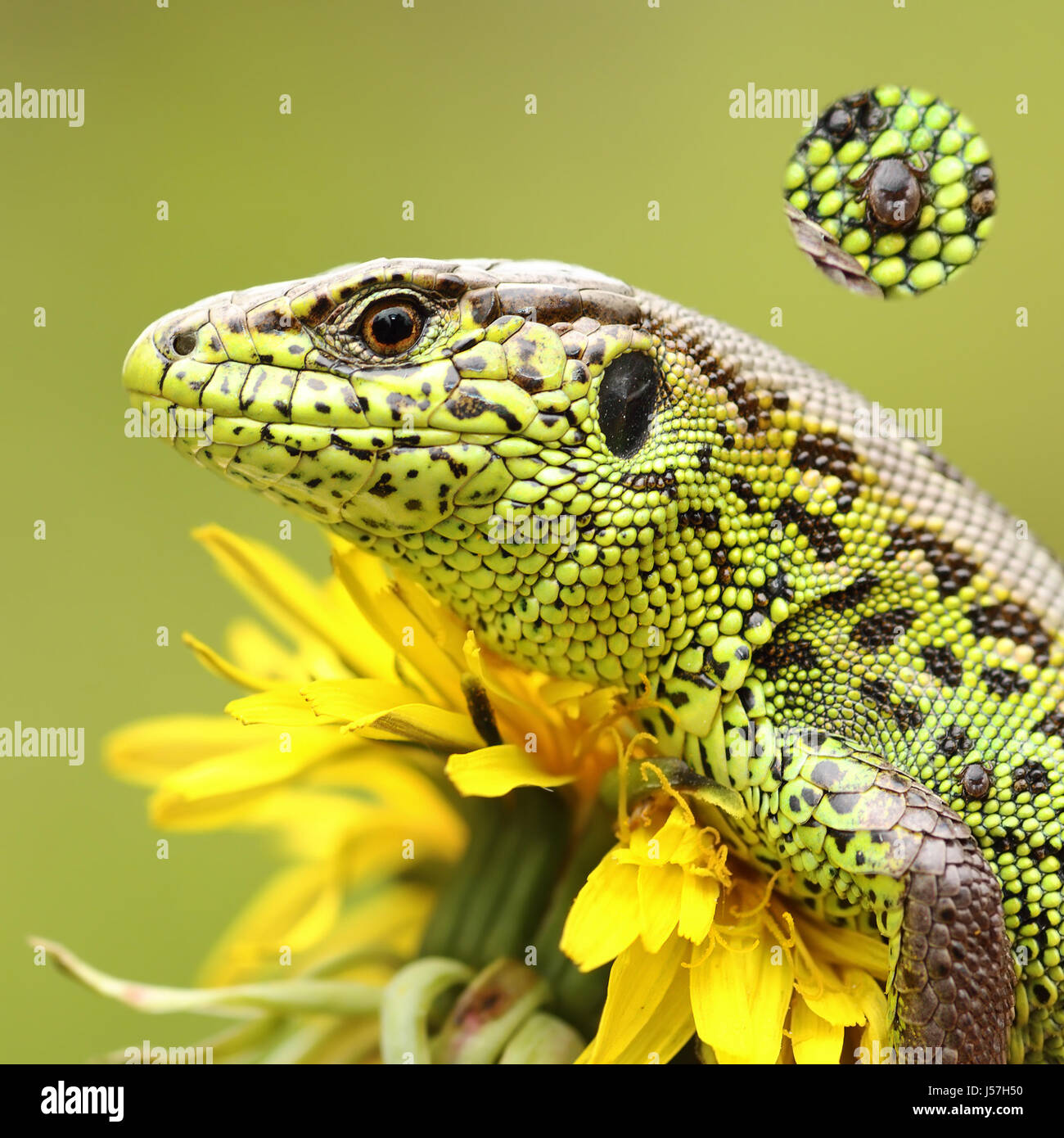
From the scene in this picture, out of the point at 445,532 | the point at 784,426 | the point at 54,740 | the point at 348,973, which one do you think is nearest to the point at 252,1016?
the point at 348,973

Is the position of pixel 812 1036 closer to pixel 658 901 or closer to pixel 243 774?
pixel 658 901

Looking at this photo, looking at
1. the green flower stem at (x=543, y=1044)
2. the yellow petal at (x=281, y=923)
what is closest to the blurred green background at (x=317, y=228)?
the yellow petal at (x=281, y=923)

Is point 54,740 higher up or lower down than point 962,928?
lower down

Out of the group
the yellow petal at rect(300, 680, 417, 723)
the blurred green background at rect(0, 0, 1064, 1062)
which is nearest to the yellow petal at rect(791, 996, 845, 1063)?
the yellow petal at rect(300, 680, 417, 723)

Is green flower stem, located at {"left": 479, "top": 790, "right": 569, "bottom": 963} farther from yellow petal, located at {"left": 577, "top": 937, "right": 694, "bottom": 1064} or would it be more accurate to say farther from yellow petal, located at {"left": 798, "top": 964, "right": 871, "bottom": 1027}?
yellow petal, located at {"left": 798, "top": 964, "right": 871, "bottom": 1027}

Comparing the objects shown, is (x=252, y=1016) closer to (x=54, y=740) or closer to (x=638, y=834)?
(x=638, y=834)
